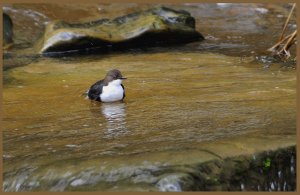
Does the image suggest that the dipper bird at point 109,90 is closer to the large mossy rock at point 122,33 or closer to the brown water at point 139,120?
the brown water at point 139,120

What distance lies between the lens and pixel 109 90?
845 cm

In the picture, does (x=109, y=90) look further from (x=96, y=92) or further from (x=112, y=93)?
(x=96, y=92)

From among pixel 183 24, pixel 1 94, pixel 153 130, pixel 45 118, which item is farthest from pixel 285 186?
pixel 183 24

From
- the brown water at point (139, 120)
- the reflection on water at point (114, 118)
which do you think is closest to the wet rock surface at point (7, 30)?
the brown water at point (139, 120)

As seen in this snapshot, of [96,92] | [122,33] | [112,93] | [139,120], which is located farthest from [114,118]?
[122,33]

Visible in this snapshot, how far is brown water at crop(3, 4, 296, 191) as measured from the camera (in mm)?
5367

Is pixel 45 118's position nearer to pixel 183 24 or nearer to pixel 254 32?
pixel 183 24

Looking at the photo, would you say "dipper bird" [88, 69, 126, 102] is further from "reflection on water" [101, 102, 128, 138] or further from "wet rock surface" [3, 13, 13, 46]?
"wet rock surface" [3, 13, 13, 46]

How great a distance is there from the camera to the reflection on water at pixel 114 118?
6634mm

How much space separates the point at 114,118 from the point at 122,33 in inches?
254

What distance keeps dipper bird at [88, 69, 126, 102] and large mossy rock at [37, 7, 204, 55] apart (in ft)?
15.5

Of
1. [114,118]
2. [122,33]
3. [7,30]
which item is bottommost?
[114,118]

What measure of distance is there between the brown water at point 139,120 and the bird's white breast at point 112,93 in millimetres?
108

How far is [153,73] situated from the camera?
411 inches
